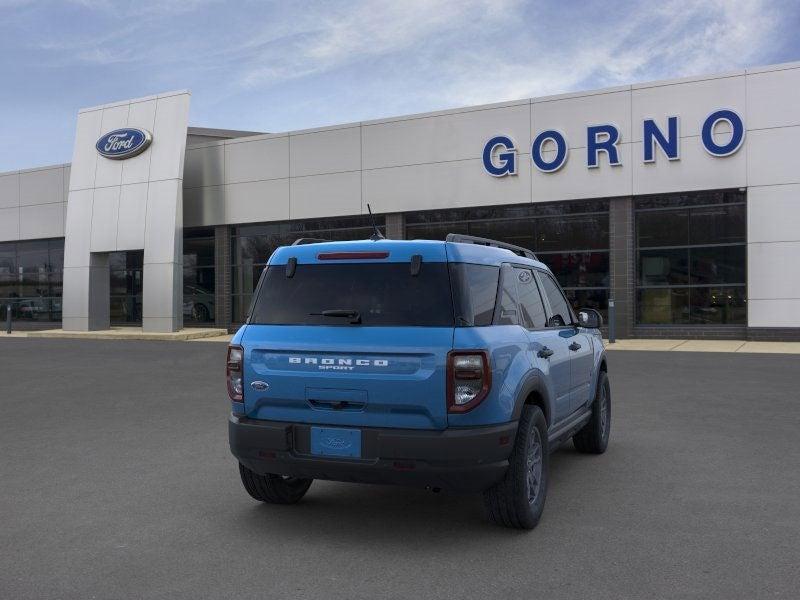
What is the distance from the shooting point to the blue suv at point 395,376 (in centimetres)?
430

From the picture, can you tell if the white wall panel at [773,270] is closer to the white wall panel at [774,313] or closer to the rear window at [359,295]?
the white wall panel at [774,313]

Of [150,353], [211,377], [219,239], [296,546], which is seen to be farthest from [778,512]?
[219,239]

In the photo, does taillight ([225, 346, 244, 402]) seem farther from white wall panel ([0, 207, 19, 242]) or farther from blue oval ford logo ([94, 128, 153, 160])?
white wall panel ([0, 207, 19, 242])

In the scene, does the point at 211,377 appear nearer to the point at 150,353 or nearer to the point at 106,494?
the point at 150,353

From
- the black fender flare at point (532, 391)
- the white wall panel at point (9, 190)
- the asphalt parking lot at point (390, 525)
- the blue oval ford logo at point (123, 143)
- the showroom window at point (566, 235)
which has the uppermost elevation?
the blue oval ford logo at point (123, 143)

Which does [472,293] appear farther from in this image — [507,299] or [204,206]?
[204,206]

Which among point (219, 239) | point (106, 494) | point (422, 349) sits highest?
point (219, 239)

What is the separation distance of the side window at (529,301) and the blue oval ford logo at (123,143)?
23.7 meters

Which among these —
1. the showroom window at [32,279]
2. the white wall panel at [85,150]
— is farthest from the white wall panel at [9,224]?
the white wall panel at [85,150]

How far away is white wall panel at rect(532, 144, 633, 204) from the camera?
21.1m

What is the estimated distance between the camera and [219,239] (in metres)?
27.9

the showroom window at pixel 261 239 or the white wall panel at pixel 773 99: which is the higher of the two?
the white wall panel at pixel 773 99

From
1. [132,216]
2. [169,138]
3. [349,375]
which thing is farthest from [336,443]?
[132,216]

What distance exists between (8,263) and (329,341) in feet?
111
